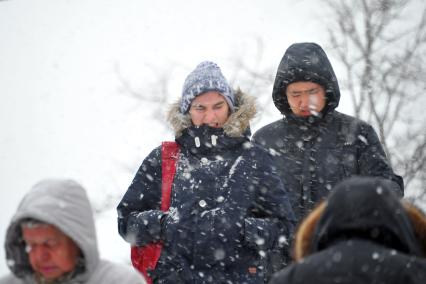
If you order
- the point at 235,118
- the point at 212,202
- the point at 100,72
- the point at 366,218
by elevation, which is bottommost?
the point at 212,202

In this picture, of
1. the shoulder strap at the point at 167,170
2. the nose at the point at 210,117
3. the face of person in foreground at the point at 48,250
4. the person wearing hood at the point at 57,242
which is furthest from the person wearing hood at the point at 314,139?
the face of person in foreground at the point at 48,250

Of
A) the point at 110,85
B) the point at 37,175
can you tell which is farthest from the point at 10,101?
the point at 37,175

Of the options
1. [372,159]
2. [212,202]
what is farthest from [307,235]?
[372,159]

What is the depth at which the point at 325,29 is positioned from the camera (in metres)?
20.9

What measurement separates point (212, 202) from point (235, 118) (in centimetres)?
56

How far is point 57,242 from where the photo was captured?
122 inches

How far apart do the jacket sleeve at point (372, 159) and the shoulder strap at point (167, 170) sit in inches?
55.2

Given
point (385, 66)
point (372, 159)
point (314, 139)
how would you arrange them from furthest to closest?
point (385, 66) → point (314, 139) → point (372, 159)

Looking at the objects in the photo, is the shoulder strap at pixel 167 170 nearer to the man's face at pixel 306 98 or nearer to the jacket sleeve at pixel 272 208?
the jacket sleeve at pixel 272 208

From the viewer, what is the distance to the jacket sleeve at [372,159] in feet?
15.3

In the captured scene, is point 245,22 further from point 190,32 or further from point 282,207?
point 282,207

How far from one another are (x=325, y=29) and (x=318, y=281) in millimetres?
19294

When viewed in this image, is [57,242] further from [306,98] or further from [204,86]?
[306,98]

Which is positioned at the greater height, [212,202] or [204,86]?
[204,86]
